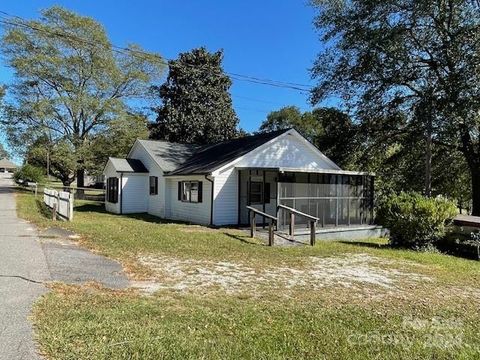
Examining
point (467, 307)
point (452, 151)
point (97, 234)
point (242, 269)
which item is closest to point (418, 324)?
point (467, 307)

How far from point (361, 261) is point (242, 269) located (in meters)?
3.53

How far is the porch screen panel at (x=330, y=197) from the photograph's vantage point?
15.3 metres

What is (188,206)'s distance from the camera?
19.1 m

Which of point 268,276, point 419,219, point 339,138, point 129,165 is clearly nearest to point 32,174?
point 129,165

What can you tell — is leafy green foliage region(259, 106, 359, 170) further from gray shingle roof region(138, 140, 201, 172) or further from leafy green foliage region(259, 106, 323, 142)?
A: leafy green foliage region(259, 106, 323, 142)

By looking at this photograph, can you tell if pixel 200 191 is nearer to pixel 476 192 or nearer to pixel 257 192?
pixel 257 192

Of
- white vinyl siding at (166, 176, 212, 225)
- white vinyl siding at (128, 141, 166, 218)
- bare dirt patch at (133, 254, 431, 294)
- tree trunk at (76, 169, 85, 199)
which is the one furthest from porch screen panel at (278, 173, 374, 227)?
tree trunk at (76, 169, 85, 199)

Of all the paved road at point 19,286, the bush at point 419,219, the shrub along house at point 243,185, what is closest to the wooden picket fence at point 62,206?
the paved road at point 19,286

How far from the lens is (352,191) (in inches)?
676

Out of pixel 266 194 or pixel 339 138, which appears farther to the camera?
pixel 339 138

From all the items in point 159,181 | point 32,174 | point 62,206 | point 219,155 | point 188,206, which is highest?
point 219,155

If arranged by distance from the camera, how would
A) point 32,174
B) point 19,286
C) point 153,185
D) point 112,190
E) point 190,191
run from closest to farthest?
1. point 19,286
2. point 190,191
3. point 153,185
4. point 112,190
5. point 32,174

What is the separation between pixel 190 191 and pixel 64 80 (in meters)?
19.2

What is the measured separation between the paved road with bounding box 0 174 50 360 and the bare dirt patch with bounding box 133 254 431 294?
174 centimetres
